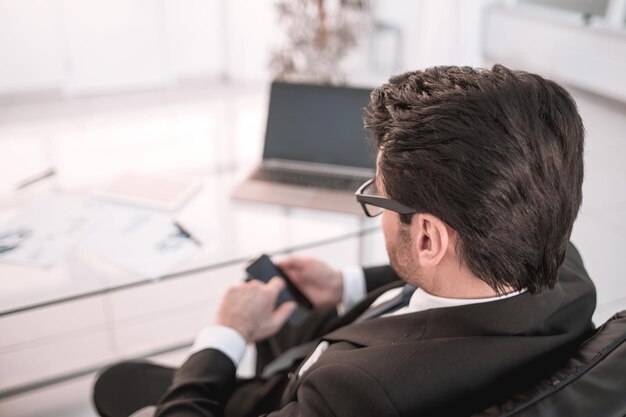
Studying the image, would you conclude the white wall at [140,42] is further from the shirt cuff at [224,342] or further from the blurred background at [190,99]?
the shirt cuff at [224,342]

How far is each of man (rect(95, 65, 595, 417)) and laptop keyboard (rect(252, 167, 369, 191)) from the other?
701 mm

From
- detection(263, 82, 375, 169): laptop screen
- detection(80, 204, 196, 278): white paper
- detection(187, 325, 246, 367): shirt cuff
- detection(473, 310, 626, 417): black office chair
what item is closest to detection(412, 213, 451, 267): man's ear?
detection(473, 310, 626, 417): black office chair

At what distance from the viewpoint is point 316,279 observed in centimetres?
133

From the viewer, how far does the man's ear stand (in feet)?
2.50

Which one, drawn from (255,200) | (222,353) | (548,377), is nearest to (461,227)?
(548,377)

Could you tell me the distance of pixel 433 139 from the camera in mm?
718

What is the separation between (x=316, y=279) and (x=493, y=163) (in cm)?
71

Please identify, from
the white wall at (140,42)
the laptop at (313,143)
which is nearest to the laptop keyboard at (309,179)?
the laptop at (313,143)

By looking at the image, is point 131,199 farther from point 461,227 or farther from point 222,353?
point 461,227

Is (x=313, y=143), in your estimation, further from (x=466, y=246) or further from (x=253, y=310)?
(x=466, y=246)

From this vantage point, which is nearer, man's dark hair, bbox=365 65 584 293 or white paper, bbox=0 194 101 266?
man's dark hair, bbox=365 65 584 293

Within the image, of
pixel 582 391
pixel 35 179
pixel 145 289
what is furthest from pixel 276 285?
pixel 145 289

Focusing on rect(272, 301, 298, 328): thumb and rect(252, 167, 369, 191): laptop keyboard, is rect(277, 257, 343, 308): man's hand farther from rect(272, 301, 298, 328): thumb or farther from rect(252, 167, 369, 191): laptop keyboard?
rect(252, 167, 369, 191): laptop keyboard

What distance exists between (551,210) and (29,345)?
1730 millimetres
